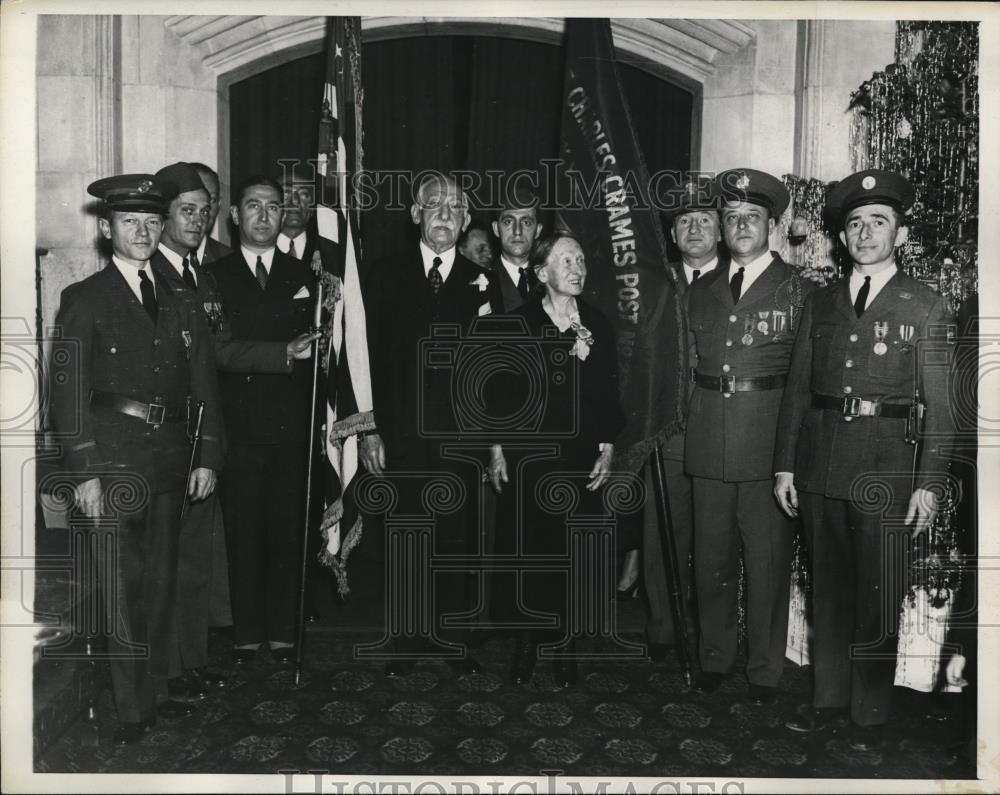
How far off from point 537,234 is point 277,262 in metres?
1.09

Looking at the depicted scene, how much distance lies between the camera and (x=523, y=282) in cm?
390

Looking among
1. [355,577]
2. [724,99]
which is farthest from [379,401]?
[724,99]

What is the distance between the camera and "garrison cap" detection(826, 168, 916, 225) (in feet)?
10.5

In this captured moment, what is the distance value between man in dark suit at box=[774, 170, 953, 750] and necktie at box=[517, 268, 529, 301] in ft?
3.62

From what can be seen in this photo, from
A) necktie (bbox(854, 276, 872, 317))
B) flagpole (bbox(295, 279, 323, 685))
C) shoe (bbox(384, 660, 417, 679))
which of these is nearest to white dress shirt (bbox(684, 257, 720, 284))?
necktie (bbox(854, 276, 872, 317))

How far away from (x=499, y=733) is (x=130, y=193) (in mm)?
2153

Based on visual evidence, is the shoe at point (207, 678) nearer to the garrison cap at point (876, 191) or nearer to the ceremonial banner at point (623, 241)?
the ceremonial banner at point (623, 241)

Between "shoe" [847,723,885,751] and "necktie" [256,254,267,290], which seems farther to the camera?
"necktie" [256,254,267,290]

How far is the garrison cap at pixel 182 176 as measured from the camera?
3.61 meters

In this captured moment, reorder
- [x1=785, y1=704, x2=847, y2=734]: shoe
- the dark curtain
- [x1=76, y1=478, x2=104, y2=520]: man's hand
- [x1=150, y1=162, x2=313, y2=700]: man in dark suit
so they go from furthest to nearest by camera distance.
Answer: the dark curtain < [x1=150, y1=162, x2=313, y2=700]: man in dark suit < [x1=785, y1=704, x2=847, y2=734]: shoe < [x1=76, y1=478, x2=104, y2=520]: man's hand

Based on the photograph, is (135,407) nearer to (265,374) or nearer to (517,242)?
(265,374)

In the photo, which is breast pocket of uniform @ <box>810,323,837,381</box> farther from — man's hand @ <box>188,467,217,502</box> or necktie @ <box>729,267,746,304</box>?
man's hand @ <box>188,467,217,502</box>

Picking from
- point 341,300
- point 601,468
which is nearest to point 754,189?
point 601,468

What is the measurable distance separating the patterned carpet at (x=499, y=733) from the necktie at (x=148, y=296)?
1365 mm
